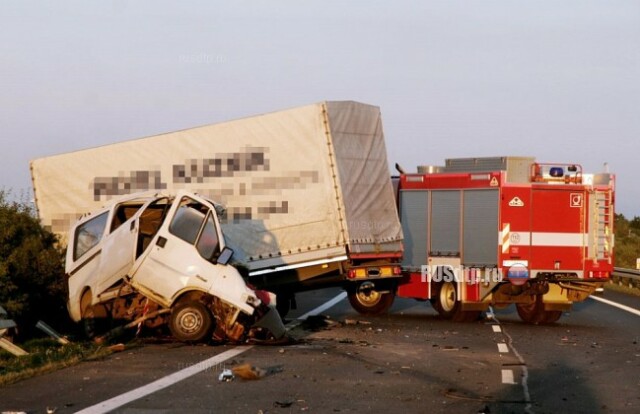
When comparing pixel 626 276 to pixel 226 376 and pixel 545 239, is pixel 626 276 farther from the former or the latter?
pixel 226 376

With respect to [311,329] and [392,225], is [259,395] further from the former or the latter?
[392,225]

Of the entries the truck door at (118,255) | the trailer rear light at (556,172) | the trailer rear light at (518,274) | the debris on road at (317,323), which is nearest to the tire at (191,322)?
the truck door at (118,255)

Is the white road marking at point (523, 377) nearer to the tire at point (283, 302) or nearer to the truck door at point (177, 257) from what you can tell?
the truck door at point (177, 257)

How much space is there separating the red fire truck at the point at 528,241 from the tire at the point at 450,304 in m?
0.02

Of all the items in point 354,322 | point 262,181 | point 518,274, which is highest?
point 262,181

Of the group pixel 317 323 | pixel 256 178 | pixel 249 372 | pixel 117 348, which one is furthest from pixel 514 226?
pixel 249 372

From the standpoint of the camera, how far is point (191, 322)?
631 inches

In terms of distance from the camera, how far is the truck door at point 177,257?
630 inches

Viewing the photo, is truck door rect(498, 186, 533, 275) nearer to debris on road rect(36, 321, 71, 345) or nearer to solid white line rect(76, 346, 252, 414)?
solid white line rect(76, 346, 252, 414)

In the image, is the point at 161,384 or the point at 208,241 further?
the point at 208,241

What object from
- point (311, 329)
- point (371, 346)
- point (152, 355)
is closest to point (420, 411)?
point (152, 355)

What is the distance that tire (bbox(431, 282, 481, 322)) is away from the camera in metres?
23.4

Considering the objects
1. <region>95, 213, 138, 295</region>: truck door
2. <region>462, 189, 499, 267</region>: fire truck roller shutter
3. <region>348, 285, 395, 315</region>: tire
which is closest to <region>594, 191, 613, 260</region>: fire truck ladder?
<region>462, 189, 499, 267</region>: fire truck roller shutter

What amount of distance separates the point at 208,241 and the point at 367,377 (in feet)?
14.5
